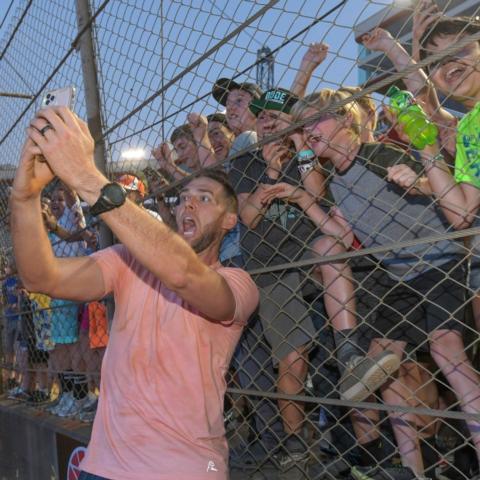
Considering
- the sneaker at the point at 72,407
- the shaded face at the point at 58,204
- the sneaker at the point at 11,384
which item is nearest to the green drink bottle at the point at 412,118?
the sneaker at the point at 72,407

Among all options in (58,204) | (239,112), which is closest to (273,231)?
(239,112)

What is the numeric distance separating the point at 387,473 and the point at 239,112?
6.22ft

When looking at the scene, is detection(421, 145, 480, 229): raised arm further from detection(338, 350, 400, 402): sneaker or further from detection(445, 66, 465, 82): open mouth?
A: detection(338, 350, 400, 402): sneaker

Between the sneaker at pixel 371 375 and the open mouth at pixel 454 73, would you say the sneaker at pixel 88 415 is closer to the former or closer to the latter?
→ the sneaker at pixel 371 375

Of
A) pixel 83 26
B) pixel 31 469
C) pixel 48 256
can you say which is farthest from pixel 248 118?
pixel 31 469

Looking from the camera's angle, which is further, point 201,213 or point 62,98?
point 201,213

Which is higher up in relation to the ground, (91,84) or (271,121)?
(91,84)

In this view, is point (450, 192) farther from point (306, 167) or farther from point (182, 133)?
point (182, 133)

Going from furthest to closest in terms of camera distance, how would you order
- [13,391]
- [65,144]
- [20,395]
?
[13,391] → [20,395] → [65,144]

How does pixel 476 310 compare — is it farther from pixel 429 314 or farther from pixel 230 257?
pixel 230 257

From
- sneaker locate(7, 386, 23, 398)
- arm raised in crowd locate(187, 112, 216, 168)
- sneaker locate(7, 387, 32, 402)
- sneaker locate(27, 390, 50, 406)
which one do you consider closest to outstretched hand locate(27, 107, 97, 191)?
arm raised in crowd locate(187, 112, 216, 168)

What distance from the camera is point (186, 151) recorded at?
299 centimetres

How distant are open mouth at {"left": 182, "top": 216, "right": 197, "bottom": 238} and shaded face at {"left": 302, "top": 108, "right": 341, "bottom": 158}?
55 cm

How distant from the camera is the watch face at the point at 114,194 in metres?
1.28
